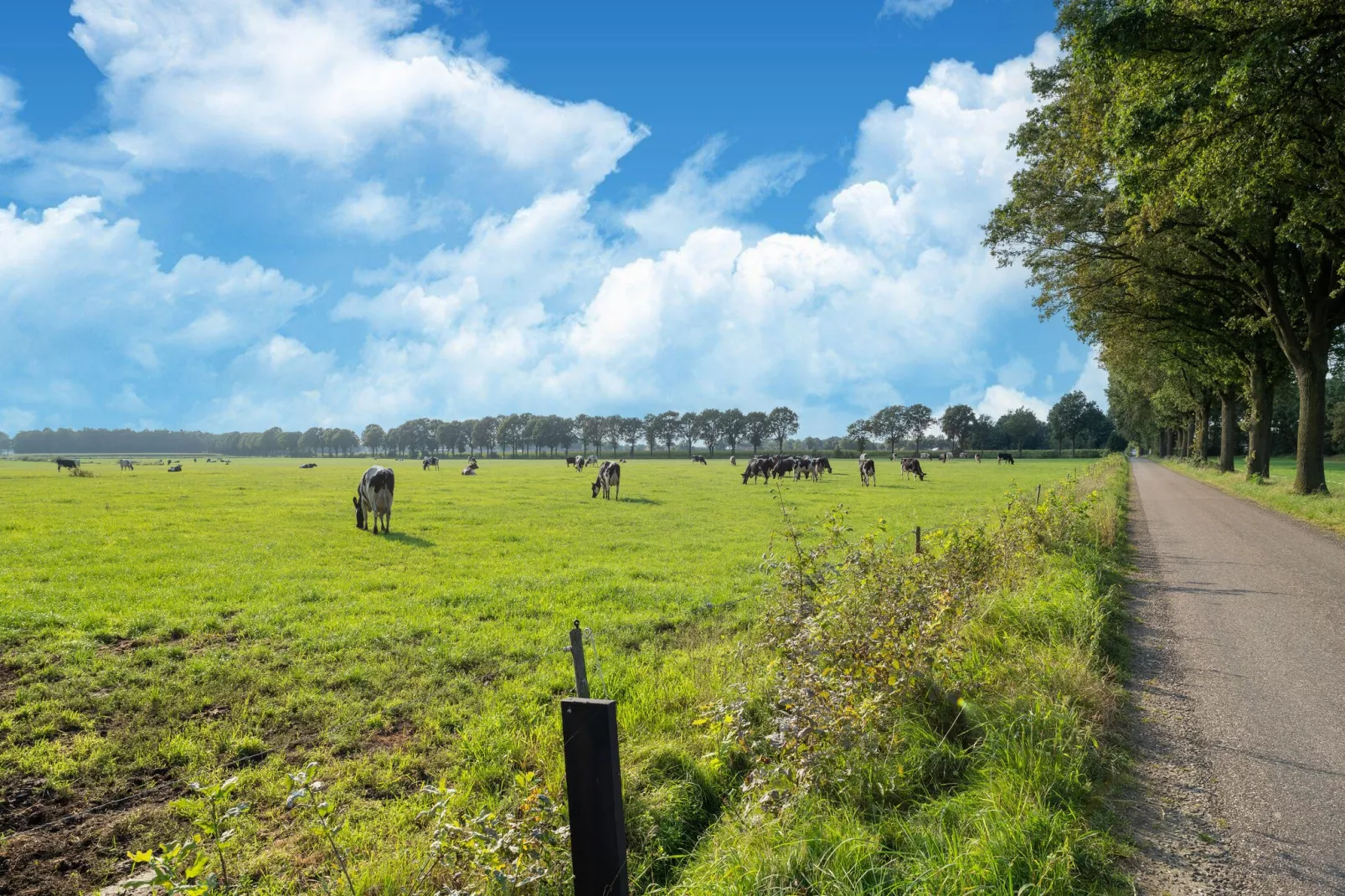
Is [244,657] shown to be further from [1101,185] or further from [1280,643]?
[1101,185]

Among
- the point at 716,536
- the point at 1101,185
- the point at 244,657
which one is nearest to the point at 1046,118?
the point at 1101,185

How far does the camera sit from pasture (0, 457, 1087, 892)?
5301 mm

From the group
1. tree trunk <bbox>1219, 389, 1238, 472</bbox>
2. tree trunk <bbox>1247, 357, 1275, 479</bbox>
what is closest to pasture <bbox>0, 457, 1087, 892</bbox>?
tree trunk <bbox>1247, 357, 1275, 479</bbox>

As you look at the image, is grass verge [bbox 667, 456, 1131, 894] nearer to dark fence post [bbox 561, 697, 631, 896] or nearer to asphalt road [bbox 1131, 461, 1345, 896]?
asphalt road [bbox 1131, 461, 1345, 896]

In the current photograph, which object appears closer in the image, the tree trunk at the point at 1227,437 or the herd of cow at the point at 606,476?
the herd of cow at the point at 606,476

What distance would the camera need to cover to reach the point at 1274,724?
19.5 feet

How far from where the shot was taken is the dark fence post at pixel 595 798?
11.7 ft

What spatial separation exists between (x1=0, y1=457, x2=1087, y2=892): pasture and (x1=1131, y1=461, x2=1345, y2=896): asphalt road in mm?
3400

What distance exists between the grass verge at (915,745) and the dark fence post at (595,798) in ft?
1.82

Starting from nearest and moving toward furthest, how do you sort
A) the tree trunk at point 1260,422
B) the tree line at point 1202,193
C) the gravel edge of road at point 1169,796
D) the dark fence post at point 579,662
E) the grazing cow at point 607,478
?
the gravel edge of road at point 1169,796 < the dark fence post at point 579,662 < the tree line at point 1202,193 < the tree trunk at point 1260,422 < the grazing cow at point 607,478

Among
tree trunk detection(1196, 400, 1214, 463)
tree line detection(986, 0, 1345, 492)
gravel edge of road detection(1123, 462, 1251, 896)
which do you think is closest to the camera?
gravel edge of road detection(1123, 462, 1251, 896)

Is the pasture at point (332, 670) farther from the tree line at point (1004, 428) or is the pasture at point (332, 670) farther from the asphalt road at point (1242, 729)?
the tree line at point (1004, 428)

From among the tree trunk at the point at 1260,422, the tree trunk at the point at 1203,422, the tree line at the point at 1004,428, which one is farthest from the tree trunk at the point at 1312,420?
the tree line at the point at 1004,428

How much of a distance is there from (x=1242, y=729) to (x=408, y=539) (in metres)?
19.3
